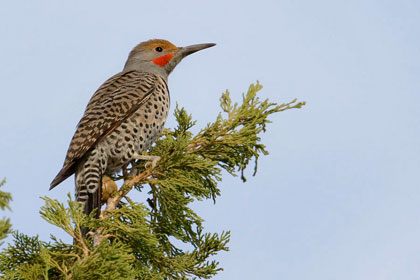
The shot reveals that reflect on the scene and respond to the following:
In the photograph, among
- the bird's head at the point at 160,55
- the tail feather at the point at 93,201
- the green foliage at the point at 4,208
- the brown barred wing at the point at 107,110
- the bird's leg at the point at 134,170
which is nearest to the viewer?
the green foliage at the point at 4,208

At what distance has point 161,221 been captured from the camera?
4.59 meters

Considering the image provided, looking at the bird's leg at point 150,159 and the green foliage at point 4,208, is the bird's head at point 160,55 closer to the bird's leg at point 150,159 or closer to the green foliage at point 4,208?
the bird's leg at point 150,159

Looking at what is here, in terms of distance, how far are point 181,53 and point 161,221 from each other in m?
3.22

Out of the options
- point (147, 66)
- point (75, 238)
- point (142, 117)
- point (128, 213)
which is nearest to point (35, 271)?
point (75, 238)

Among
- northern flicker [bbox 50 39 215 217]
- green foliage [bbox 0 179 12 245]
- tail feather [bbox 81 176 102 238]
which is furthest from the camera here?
northern flicker [bbox 50 39 215 217]

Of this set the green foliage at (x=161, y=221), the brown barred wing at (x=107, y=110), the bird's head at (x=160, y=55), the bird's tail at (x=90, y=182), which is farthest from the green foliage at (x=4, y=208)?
the bird's head at (x=160, y=55)

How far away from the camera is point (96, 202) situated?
4.84m

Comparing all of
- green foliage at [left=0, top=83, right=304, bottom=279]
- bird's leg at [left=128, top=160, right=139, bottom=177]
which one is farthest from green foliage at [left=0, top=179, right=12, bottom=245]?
bird's leg at [left=128, top=160, right=139, bottom=177]

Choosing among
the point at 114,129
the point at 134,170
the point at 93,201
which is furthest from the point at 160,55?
the point at 93,201

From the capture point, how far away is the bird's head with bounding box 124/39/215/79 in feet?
23.6

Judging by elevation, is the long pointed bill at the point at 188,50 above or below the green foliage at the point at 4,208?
above

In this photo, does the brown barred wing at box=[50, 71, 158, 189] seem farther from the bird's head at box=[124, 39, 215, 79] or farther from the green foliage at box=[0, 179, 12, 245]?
the green foliage at box=[0, 179, 12, 245]

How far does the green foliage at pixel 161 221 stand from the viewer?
3.57m

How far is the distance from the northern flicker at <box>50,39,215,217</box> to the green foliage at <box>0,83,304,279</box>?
0.20 m
